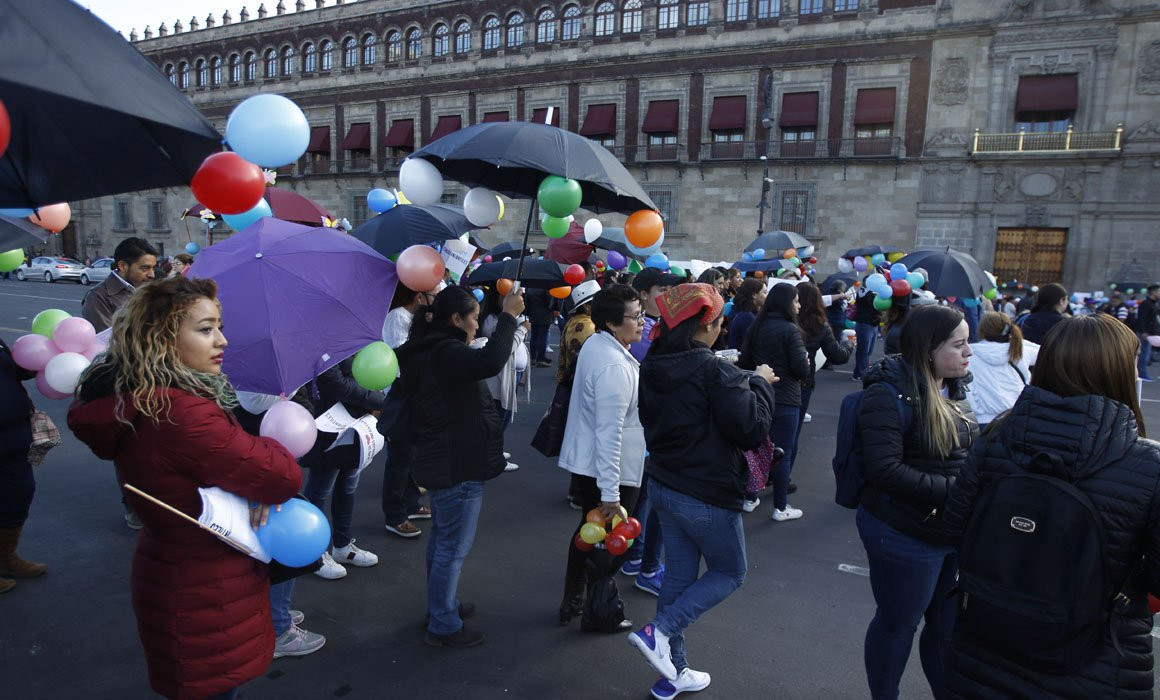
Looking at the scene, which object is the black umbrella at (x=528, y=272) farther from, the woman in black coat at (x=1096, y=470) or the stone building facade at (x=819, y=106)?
the stone building facade at (x=819, y=106)

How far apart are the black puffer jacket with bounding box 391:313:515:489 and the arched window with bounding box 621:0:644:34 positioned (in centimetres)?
2618

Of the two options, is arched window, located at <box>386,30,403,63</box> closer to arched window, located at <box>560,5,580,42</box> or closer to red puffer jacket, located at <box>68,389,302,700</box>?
arched window, located at <box>560,5,580,42</box>

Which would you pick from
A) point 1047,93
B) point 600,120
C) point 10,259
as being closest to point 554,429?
point 10,259

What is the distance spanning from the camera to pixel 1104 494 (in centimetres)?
171

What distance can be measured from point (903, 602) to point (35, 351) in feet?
13.9

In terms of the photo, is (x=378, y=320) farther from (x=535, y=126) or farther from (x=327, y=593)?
(x=327, y=593)

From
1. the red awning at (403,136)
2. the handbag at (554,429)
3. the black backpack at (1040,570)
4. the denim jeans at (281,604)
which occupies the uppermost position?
the red awning at (403,136)

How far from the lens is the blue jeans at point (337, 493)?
3971 mm

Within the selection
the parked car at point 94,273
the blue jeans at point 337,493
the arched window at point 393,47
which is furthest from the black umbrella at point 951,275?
the parked car at point 94,273

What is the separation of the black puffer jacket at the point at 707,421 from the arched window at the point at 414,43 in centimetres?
3203

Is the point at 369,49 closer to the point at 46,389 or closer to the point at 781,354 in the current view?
the point at 781,354

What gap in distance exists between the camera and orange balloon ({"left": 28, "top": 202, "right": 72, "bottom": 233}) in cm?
349

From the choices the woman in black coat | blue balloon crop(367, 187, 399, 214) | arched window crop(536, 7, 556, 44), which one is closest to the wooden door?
arched window crop(536, 7, 556, 44)

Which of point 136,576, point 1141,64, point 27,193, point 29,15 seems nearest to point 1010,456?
point 136,576
